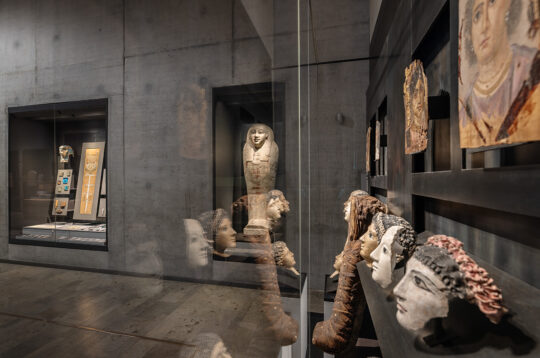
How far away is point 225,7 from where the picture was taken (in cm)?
81

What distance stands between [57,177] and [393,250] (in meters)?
1.02

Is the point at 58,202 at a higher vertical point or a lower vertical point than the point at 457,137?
lower

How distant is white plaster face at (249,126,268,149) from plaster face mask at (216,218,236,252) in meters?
0.35

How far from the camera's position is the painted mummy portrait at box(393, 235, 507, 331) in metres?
0.46

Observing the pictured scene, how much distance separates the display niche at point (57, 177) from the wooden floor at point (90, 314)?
10 cm

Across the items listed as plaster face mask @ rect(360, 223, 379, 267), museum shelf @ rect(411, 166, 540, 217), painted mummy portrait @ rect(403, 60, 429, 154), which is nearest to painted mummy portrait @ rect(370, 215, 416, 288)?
museum shelf @ rect(411, 166, 540, 217)

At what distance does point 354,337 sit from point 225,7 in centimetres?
209

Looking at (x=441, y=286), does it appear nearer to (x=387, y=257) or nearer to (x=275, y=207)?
(x=387, y=257)

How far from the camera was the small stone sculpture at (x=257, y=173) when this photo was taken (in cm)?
96

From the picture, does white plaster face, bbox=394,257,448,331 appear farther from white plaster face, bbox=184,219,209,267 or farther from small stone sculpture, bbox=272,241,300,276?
small stone sculpture, bbox=272,241,300,276

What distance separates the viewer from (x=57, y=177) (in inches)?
21.9

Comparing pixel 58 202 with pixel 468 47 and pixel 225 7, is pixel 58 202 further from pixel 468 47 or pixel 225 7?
pixel 468 47

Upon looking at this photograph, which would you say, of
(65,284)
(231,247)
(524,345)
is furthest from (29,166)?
(524,345)

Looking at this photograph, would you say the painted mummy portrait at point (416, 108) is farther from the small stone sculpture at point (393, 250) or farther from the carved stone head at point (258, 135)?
the carved stone head at point (258, 135)
